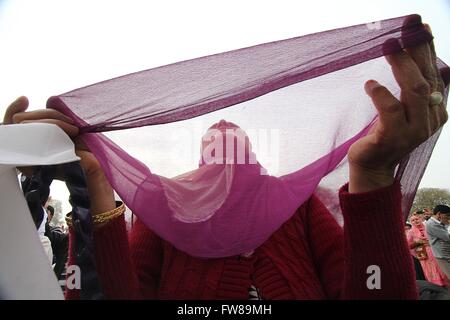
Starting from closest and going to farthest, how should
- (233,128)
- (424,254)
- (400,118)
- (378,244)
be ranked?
1. (400,118)
2. (378,244)
3. (233,128)
4. (424,254)

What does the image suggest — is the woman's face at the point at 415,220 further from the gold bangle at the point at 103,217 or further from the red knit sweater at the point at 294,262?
the gold bangle at the point at 103,217

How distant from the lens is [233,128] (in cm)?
117

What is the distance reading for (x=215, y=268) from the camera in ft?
4.00

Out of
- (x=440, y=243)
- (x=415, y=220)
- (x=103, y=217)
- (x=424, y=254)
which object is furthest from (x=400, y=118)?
(x=415, y=220)

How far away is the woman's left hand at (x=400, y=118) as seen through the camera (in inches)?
36.6

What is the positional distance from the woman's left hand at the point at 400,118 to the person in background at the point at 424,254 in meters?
3.36

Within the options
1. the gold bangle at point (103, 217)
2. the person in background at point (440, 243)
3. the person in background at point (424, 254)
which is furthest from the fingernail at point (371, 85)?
the person in background at point (424, 254)

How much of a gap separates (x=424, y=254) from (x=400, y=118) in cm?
412

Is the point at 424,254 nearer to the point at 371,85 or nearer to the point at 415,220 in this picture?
the point at 415,220

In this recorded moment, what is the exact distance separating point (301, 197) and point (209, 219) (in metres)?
0.30

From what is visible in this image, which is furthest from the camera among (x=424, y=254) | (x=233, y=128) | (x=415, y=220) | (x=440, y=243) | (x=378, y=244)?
(x=415, y=220)

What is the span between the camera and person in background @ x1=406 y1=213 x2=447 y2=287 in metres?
3.97
